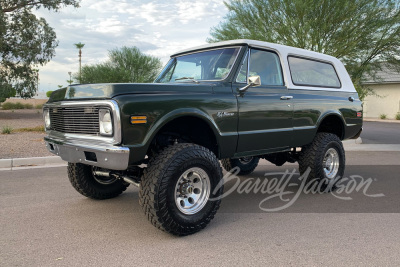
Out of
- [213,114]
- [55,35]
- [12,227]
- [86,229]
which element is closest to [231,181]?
[213,114]

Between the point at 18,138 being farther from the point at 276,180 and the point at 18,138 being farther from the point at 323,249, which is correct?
the point at 323,249

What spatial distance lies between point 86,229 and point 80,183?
98 centimetres

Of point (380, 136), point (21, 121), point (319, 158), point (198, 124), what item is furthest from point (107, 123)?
point (21, 121)

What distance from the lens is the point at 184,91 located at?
387 cm

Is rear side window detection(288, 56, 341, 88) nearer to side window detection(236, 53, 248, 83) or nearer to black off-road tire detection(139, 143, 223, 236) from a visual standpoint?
side window detection(236, 53, 248, 83)

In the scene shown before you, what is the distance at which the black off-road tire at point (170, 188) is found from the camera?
11.4 feet

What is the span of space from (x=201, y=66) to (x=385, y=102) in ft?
88.7

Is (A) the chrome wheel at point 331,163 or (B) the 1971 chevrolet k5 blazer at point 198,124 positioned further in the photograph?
(A) the chrome wheel at point 331,163

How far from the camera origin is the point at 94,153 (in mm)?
3527

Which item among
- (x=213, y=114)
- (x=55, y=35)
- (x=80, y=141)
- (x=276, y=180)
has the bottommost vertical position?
(x=276, y=180)

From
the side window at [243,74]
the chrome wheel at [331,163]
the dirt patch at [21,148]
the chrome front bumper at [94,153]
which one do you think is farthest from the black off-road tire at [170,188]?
the dirt patch at [21,148]

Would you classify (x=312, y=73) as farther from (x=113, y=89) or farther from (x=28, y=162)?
(x=28, y=162)
